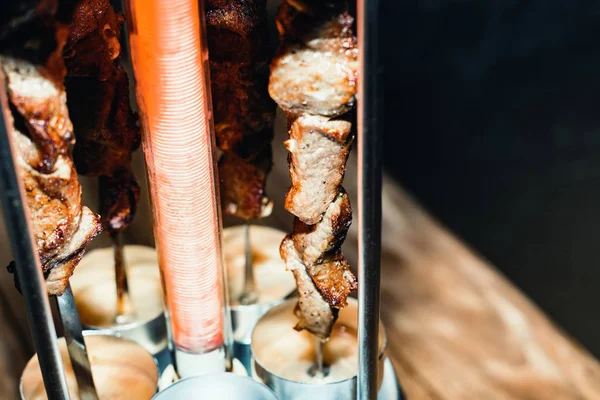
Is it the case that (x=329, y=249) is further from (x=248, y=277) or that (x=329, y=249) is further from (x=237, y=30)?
(x=248, y=277)

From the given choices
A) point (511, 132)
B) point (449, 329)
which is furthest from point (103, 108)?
point (511, 132)

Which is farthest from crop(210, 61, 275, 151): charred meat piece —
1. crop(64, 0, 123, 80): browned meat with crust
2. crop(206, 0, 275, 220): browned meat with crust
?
crop(64, 0, 123, 80): browned meat with crust

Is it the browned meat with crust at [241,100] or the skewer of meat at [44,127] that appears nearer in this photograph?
the skewer of meat at [44,127]

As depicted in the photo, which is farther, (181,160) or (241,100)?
(241,100)

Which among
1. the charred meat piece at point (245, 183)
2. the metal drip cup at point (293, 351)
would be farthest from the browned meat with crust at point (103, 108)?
the metal drip cup at point (293, 351)

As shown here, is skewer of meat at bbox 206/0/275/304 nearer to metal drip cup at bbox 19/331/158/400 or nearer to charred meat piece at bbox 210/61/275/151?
charred meat piece at bbox 210/61/275/151

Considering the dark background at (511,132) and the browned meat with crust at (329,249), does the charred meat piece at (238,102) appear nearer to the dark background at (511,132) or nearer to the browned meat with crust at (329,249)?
the browned meat with crust at (329,249)

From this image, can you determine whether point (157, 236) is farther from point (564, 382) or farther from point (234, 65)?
point (564, 382)

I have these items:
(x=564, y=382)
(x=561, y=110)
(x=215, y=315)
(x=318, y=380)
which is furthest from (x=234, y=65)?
(x=561, y=110)
